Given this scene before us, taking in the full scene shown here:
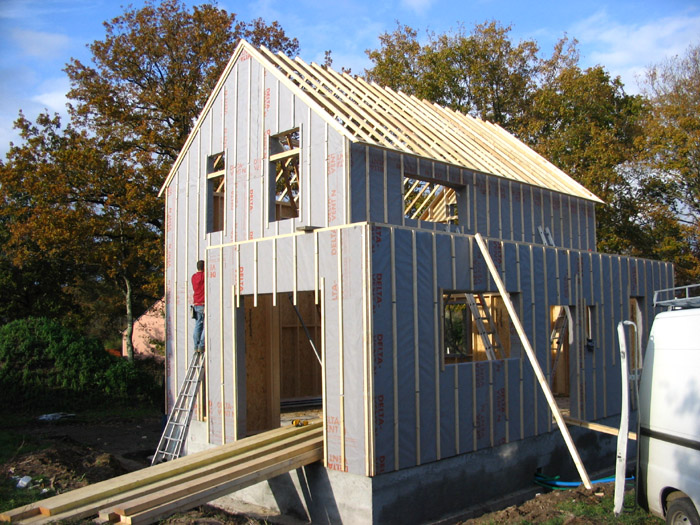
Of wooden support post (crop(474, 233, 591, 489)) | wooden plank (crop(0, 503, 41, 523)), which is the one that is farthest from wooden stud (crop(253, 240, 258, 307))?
wooden plank (crop(0, 503, 41, 523))

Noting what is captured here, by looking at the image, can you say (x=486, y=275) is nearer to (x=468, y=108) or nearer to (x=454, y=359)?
(x=454, y=359)

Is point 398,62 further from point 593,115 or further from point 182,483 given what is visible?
point 182,483

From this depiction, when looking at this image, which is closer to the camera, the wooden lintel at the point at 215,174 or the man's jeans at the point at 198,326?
the man's jeans at the point at 198,326

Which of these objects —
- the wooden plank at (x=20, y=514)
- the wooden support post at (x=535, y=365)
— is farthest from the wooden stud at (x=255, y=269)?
the wooden plank at (x=20, y=514)

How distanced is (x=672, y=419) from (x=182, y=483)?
495 centimetres

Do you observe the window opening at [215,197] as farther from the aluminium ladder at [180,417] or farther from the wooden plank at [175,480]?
the wooden plank at [175,480]

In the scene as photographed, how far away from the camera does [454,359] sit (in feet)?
51.6

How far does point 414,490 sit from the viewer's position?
771 centimetres

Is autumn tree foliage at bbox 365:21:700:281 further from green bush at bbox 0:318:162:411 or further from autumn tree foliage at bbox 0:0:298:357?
green bush at bbox 0:318:162:411

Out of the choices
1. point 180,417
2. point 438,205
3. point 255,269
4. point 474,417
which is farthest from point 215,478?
point 438,205

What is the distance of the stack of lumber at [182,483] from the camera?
→ 6102mm

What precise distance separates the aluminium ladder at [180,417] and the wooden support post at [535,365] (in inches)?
193

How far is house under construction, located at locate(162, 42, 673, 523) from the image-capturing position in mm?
7598

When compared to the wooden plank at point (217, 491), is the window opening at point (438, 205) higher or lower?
higher
